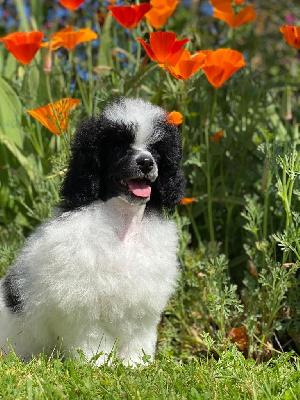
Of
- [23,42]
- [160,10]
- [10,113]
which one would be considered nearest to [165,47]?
[160,10]

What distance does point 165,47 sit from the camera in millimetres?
2779

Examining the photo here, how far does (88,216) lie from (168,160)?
452 millimetres

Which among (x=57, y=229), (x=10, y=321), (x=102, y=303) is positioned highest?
(x=57, y=229)

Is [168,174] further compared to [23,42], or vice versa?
[23,42]

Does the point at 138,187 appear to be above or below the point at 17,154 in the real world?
above

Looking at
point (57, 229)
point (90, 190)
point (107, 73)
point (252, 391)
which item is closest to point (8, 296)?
point (57, 229)

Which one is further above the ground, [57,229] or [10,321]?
[57,229]

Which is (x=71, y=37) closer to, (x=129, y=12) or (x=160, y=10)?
(x=129, y=12)

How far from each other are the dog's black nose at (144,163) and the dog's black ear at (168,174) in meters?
0.21

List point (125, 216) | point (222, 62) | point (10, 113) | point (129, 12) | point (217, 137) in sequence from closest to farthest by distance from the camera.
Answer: point (125, 216), point (222, 62), point (129, 12), point (217, 137), point (10, 113)

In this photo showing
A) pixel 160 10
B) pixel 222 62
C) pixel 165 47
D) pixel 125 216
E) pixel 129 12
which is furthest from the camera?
pixel 160 10

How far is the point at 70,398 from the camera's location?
2227 millimetres

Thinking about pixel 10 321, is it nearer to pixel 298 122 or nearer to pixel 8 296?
pixel 8 296

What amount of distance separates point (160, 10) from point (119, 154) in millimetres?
1103
